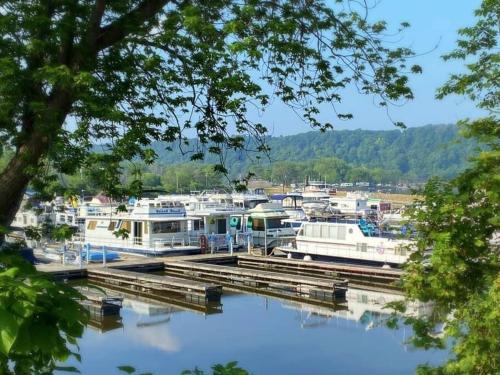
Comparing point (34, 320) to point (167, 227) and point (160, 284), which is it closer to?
point (160, 284)

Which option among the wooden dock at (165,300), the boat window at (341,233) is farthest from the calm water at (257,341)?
the boat window at (341,233)

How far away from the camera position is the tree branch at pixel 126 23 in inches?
172

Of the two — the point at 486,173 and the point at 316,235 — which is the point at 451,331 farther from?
the point at 316,235

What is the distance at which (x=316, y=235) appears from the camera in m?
29.8

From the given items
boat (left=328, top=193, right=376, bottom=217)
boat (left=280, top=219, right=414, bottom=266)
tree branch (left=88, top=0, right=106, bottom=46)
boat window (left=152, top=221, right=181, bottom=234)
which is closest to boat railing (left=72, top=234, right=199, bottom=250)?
boat window (left=152, top=221, right=181, bottom=234)

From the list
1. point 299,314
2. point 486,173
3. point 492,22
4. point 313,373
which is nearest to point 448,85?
point 492,22

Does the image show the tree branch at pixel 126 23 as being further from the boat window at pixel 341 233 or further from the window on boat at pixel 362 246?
the boat window at pixel 341 233

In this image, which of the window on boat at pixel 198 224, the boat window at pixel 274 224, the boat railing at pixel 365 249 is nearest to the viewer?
the boat railing at pixel 365 249

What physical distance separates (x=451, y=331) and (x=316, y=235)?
81.0 feet

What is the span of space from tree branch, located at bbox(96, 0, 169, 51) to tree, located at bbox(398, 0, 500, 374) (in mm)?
2952

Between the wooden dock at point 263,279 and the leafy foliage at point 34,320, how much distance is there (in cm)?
2000

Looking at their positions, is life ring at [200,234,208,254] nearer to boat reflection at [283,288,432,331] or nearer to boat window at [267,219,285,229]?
boat window at [267,219,285,229]

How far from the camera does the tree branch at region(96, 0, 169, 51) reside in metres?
4.36

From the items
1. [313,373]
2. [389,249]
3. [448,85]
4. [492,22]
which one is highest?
[492,22]
